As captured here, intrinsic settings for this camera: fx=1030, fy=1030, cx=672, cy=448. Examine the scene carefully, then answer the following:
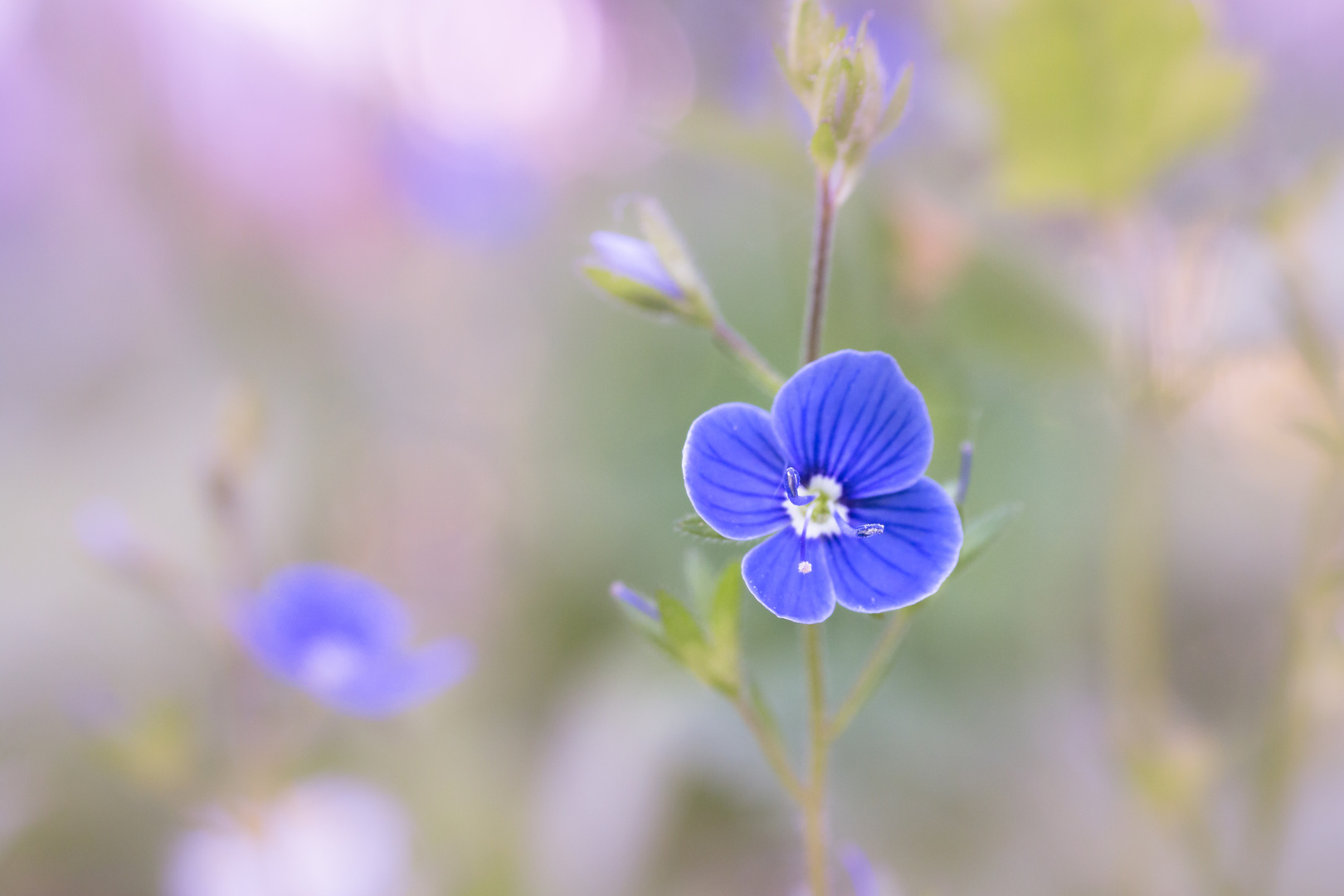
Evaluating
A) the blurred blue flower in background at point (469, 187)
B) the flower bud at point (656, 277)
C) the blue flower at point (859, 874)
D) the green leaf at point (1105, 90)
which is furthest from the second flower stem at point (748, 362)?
the blurred blue flower in background at point (469, 187)

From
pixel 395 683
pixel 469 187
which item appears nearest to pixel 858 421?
pixel 395 683

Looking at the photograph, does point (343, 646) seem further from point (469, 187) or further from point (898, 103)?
point (469, 187)

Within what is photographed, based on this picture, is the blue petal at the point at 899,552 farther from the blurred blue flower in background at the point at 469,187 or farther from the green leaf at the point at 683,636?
the blurred blue flower in background at the point at 469,187

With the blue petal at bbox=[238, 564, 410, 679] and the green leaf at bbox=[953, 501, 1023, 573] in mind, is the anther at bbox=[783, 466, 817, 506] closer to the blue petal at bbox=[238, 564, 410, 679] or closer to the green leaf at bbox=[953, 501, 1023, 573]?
the green leaf at bbox=[953, 501, 1023, 573]

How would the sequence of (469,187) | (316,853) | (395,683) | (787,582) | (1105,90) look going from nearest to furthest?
1. (787,582)
2. (395,683)
3. (1105,90)
4. (316,853)
5. (469,187)

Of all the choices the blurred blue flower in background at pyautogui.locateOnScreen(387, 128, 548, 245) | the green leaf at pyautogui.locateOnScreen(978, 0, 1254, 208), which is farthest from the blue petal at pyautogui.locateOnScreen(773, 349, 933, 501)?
the blurred blue flower in background at pyautogui.locateOnScreen(387, 128, 548, 245)

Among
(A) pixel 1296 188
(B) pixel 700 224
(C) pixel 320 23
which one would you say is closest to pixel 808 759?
(A) pixel 1296 188
